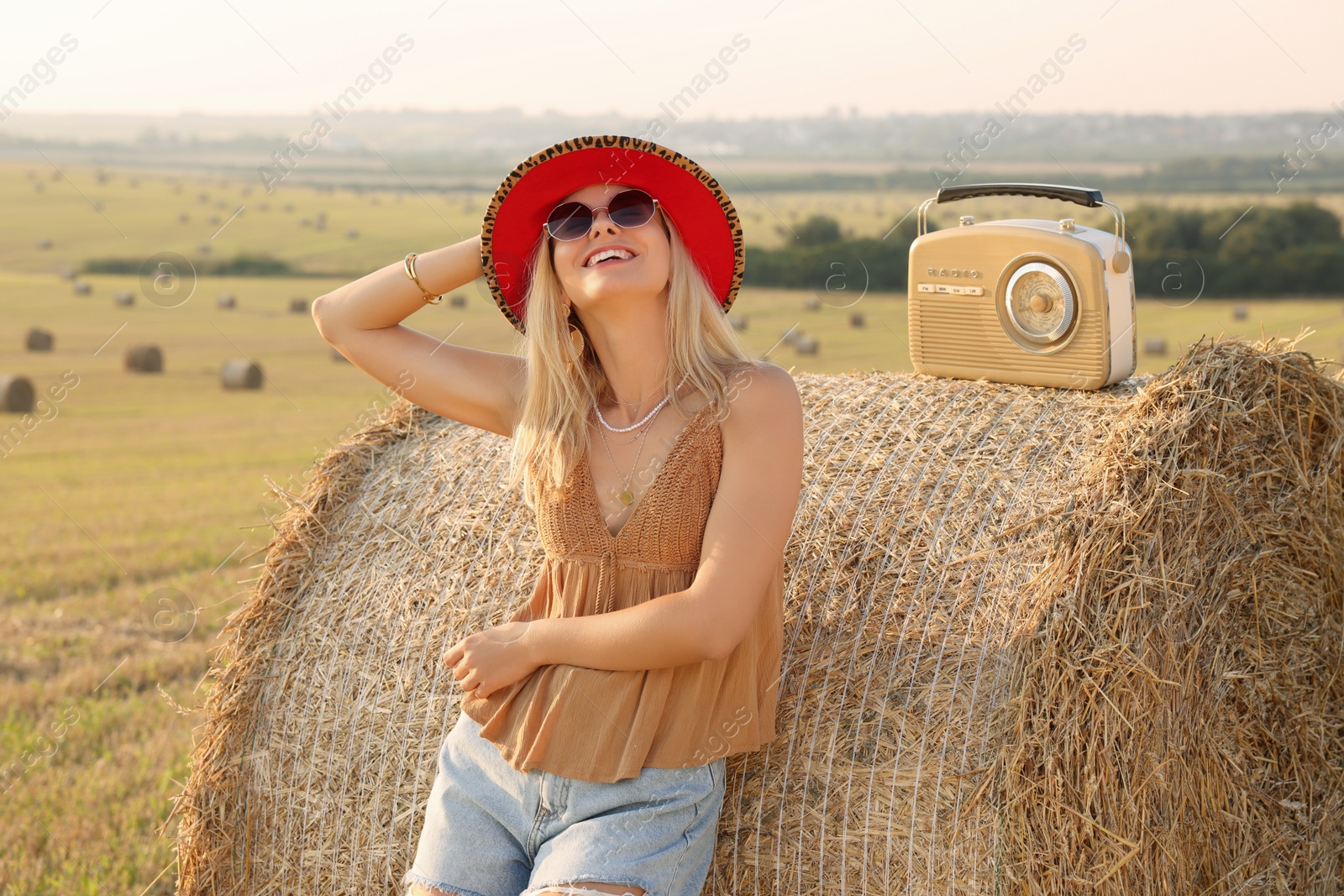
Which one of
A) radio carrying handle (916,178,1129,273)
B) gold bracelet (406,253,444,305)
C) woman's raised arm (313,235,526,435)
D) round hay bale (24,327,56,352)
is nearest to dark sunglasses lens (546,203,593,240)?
woman's raised arm (313,235,526,435)

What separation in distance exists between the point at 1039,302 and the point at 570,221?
4.77 feet

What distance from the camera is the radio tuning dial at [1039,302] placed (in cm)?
311

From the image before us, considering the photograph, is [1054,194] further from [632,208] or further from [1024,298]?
[632,208]

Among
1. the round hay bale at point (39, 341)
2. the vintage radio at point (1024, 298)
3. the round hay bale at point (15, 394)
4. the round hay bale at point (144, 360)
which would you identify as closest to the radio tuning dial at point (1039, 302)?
the vintage radio at point (1024, 298)

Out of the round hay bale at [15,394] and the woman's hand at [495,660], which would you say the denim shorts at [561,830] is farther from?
the round hay bale at [15,394]

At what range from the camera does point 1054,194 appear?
3.20m

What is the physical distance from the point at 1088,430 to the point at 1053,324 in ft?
1.41

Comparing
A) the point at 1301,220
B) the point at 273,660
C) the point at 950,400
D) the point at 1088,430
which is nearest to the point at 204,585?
the point at 273,660

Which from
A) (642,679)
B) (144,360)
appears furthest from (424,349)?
(144,360)

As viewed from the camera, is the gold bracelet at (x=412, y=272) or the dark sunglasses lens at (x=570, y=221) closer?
the dark sunglasses lens at (x=570, y=221)

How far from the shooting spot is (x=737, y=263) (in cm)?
261

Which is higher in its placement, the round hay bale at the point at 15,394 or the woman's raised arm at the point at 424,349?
the round hay bale at the point at 15,394

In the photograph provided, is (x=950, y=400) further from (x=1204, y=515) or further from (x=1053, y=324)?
(x=1204, y=515)

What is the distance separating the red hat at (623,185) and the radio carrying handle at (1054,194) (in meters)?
1.07
